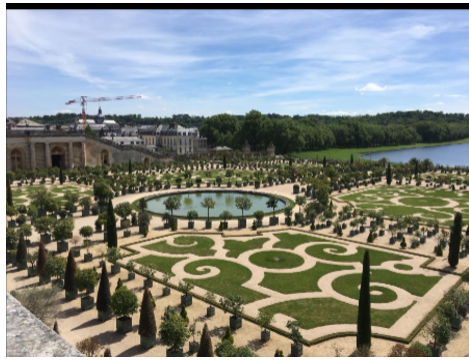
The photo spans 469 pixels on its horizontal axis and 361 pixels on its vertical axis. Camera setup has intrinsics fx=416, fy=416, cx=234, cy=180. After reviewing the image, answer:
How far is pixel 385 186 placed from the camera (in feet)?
194

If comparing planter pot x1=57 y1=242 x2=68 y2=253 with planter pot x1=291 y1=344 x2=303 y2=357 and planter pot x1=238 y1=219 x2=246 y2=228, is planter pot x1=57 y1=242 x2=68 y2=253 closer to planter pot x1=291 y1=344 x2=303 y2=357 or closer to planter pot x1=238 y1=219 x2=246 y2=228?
planter pot x1=238 y1=219 x2=246 y2=228

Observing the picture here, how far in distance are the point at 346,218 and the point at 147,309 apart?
84.7 ft

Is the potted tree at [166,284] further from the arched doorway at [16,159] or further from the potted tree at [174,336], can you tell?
the arched doorway at [16,159]

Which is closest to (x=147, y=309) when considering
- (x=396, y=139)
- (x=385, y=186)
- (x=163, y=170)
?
(x=385, y=186)

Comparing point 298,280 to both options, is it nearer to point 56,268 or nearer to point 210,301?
point 210,301

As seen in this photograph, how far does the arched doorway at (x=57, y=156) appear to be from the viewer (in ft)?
247

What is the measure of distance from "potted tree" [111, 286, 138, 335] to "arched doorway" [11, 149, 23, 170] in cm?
6181

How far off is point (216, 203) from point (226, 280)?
24.2 m

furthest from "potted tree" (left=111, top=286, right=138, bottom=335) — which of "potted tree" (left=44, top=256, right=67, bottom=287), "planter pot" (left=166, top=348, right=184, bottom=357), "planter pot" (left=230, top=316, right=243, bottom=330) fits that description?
"potted tree" (left=44, top=256, right=67, bottom=287)

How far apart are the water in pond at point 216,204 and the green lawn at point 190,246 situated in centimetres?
775

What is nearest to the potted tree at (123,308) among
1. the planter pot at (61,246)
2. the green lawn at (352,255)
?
the planter pot at (61,246)

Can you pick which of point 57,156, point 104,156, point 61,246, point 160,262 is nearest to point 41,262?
point 61,246

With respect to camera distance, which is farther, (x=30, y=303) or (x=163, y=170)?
(x=163, y=170)

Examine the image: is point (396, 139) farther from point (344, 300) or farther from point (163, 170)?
point (344, 300)
